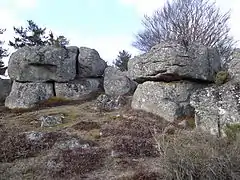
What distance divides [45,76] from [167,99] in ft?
27.2

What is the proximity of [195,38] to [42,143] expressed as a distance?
17811mm

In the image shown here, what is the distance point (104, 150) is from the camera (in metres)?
10.2

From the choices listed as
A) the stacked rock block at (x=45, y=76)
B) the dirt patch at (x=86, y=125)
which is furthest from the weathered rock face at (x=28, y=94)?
the dirt patch at (x=86, y=125)

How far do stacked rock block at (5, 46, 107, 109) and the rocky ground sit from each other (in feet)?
13.6

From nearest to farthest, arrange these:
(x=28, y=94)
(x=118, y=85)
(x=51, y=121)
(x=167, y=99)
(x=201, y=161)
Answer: (x=201, y=161) < (x=51, y=121) < (x=167, y=99) < (x=28, y=94) < (x=118, y=85)

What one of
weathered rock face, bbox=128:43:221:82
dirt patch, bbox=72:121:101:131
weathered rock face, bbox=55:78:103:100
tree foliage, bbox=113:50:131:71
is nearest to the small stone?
dirt patch, bbox=72:121:101:131

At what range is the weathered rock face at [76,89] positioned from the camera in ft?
63.1

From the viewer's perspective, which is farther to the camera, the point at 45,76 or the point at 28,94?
the point at 45,76

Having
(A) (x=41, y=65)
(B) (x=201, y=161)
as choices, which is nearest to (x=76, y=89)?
(A) (x=41, y=65)

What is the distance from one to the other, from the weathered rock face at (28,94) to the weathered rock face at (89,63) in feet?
7.41

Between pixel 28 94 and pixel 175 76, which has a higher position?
pixel 175 76

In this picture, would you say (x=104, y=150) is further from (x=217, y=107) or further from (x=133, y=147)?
(x=217, y=107)

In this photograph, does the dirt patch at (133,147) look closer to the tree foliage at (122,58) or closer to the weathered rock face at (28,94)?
the weathered rock face at (28,94)

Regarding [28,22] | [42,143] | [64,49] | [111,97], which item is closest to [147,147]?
[42,143]
